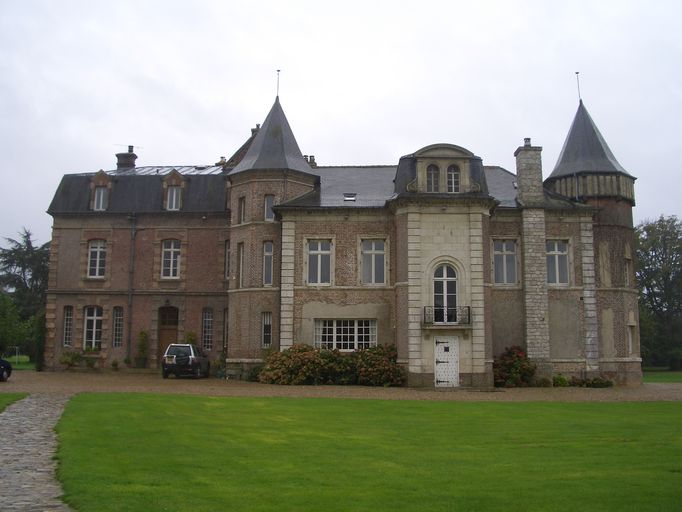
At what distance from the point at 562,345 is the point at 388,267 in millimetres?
7869

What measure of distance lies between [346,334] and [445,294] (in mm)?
4367

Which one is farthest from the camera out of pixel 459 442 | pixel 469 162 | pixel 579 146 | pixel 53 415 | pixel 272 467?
pixel 579 146

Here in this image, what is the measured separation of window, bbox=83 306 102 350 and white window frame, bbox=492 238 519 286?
771 inches

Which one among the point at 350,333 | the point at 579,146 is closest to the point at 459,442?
the point at 350,333

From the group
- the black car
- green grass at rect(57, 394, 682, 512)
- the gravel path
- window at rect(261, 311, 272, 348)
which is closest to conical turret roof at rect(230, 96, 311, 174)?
window at rect(261, 311, 272, 348)

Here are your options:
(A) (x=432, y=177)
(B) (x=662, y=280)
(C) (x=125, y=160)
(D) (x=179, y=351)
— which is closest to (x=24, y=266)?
(C) (x=125, y=160)

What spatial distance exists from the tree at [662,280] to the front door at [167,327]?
39.3 m

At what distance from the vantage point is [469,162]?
28.3 meters

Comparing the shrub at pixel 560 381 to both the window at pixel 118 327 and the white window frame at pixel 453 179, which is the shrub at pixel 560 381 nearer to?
the white window frame at pixel 453 179

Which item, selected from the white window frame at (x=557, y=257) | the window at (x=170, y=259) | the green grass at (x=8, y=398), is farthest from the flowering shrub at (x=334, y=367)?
the window at (x=170, y=259)

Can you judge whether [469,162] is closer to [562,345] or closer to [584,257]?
Result: [584,257]

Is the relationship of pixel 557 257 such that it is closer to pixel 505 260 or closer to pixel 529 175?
pixel 505 260

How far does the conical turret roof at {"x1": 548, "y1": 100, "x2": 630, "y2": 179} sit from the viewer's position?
31188 millimetres

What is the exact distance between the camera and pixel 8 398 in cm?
1892
